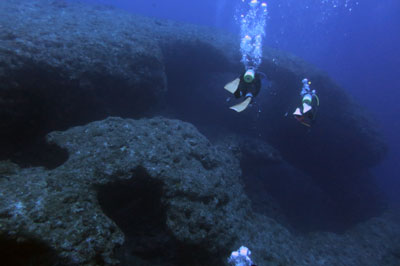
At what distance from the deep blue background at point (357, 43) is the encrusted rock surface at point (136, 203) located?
1426 inches

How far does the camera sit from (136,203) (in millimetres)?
4328

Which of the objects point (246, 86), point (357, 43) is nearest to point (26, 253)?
point (246, 86)

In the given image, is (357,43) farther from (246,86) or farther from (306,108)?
(246,86)

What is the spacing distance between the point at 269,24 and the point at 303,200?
50176 mm

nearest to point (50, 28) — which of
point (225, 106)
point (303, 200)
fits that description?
point (225, 106)

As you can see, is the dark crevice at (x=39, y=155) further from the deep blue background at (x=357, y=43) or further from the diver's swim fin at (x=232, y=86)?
the deep blue background at (x=357, y=43)

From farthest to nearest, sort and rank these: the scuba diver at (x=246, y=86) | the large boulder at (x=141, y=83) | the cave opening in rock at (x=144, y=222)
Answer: the large boulder at (x=141, y=83) → the cave opening in rock at (x=144, y=222) → the scuba diver at (x=246, y=86)

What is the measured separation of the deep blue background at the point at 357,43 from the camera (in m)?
37.3

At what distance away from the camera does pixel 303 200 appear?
11.7m

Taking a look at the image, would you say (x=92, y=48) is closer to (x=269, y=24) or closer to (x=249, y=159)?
(x=249, y=159)

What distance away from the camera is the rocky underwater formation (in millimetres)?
2785

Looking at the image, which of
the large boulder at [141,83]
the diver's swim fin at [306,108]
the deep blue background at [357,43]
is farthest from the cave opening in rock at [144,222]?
the deep blue background at [357,43]

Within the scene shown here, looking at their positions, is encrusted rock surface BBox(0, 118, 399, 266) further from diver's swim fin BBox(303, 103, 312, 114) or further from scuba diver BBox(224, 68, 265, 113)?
diver's swim fin BBox(303, 103, 312, 114)

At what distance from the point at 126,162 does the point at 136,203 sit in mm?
1040
